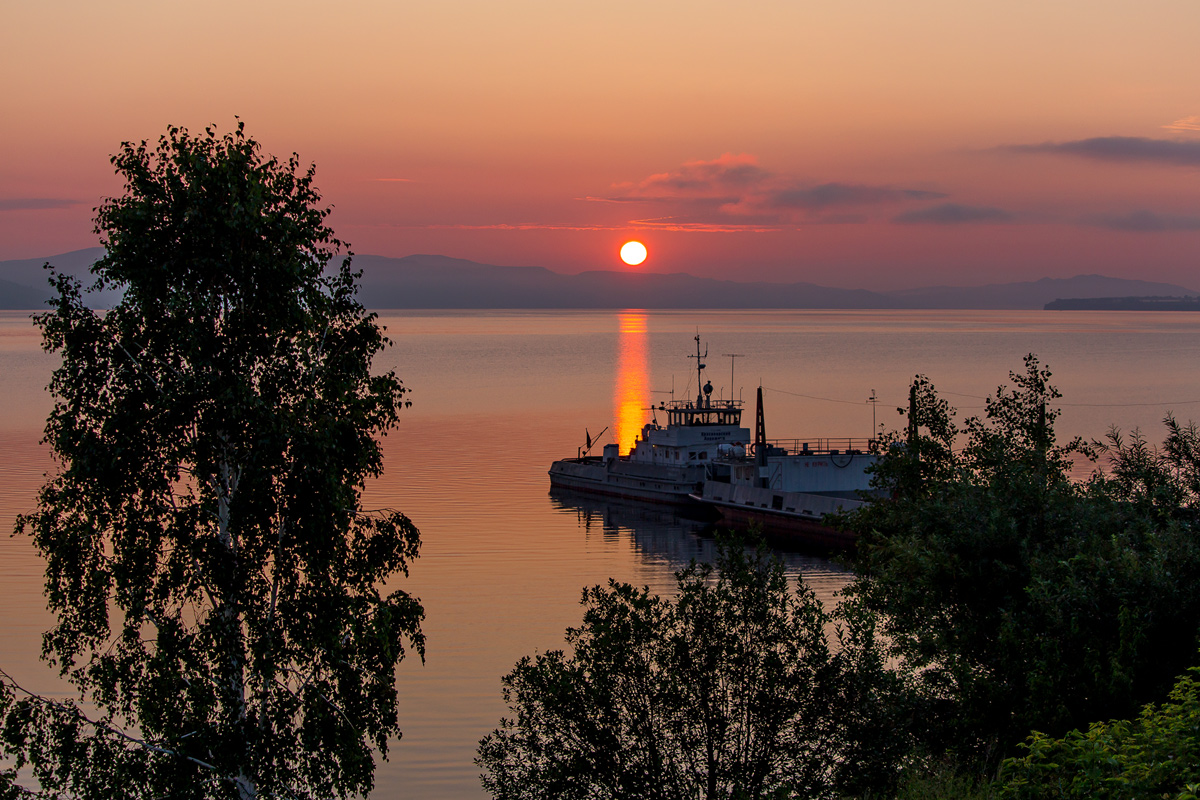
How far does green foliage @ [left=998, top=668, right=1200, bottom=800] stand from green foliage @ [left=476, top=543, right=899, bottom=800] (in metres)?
2.63

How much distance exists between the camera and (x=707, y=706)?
535 inches

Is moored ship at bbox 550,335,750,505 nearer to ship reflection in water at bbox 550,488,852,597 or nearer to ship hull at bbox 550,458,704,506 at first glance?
ship hull at bbox 550,458,704,506

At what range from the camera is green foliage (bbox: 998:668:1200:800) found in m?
9.23

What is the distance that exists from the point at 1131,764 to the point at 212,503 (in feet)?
33.8

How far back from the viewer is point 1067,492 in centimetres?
1769

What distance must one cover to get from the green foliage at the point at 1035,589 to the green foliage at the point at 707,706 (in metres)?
2.33

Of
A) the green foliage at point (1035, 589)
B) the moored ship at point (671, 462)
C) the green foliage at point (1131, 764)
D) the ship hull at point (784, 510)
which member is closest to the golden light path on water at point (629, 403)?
the moored ship at point (671, 462)

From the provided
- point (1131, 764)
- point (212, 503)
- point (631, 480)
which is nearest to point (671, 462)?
point (631, 480)

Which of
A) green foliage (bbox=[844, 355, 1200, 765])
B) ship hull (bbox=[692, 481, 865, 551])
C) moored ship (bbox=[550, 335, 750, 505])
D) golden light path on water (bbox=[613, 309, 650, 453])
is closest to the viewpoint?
green foliage (bbox=[844, 355, 1200, 765])

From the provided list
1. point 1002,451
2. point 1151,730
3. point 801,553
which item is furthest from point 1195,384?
point 1151,730

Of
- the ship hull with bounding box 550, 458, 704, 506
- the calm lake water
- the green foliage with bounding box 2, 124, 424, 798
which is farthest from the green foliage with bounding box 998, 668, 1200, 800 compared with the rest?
the ship hull with bounding box 550, 458, 704, 506

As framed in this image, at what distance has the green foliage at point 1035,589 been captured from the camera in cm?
1400

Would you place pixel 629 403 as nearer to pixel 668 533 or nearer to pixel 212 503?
pixel 668 533

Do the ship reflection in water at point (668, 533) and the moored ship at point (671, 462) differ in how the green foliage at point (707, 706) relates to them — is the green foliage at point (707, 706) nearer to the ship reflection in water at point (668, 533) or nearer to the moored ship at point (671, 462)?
the ship reflection in water at point (668, 533)
